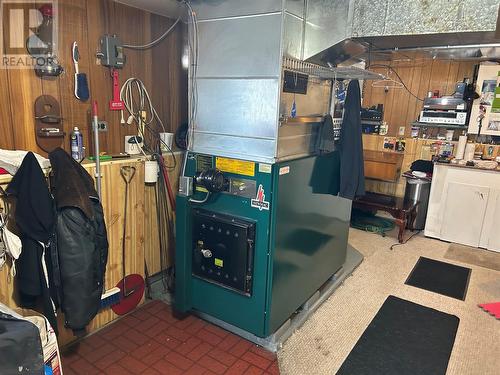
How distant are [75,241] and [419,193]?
13.7ft

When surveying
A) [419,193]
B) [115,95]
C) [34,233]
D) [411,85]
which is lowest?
[419,193]

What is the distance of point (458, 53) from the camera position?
9.21 feet

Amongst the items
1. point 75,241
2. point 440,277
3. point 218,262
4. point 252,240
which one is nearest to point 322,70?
point 252,240

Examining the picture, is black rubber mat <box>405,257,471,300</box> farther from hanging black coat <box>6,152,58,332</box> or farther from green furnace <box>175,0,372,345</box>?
hanging black coat <box>6,152,58,332</box>

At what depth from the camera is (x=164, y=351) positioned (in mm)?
2326

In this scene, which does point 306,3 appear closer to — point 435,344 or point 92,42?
point 92,42

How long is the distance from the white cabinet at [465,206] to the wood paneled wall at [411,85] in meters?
1.04

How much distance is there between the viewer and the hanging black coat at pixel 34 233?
1.81 meters

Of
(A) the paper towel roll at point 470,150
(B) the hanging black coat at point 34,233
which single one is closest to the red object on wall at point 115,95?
(B) the hanging black coat at point 34,233

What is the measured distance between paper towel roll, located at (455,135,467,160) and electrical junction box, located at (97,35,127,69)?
4.00 meters

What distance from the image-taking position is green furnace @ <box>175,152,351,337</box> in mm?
2221

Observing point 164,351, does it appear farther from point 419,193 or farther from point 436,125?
point 436,125

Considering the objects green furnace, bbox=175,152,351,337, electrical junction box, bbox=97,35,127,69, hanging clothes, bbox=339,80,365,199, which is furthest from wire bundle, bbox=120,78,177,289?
hanging clothes, bbox=339,80,365,199

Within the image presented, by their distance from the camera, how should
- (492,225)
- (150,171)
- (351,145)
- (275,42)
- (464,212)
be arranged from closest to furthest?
(275,42)
(150,171)
(351,145)
(492,225)
(464,212)
